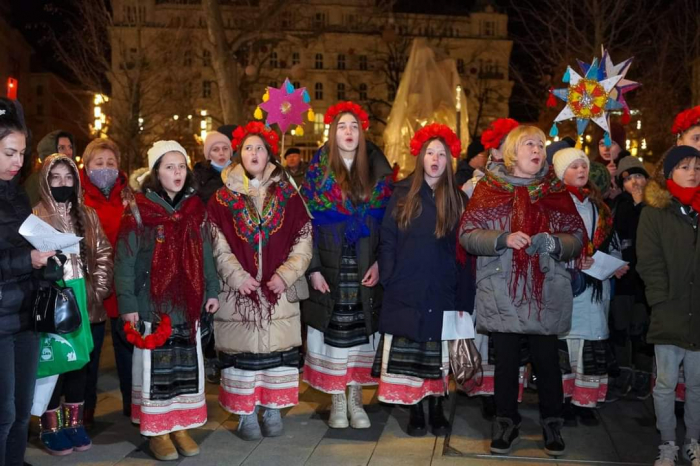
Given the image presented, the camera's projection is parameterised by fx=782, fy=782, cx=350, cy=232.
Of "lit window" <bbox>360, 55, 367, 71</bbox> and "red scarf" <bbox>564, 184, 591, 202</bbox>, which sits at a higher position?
"lit window" <bbox>360, 55, 367, 71</bbox>

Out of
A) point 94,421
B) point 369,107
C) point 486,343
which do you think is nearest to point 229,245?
point 94,421

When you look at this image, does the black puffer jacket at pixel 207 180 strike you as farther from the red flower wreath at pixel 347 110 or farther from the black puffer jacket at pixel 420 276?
the black puffer jacket at pixel 420 276

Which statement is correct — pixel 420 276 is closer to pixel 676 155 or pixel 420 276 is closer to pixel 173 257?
pixel 173 257

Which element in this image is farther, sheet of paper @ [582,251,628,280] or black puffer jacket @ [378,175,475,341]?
Answer: sheet of paper @ [582,251,628,280]

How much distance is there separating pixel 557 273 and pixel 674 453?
1379 mm

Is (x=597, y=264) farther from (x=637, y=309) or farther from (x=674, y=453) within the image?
(x=674, y=453)

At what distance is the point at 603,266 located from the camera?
6.09 metres

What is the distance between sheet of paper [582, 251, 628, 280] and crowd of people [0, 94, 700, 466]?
3.1 inches

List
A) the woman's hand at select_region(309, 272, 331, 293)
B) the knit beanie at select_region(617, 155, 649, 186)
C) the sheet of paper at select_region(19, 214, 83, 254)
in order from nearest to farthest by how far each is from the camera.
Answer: the sheet of paper at select_region(19, 214, 83, 254), the woman's hand at select_region(309, 272, 331, 293), the knit beanie at select_region(617, 155, 649, 186)

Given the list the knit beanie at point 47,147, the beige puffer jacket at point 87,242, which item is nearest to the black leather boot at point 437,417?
the beige puffer jacket at point 87,242

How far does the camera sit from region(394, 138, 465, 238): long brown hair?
5758mm

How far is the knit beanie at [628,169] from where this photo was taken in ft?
23.6

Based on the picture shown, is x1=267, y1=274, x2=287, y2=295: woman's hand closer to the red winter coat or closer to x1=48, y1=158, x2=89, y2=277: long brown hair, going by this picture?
x1=48, y1=158, x2=89, y2=277: long brown hair

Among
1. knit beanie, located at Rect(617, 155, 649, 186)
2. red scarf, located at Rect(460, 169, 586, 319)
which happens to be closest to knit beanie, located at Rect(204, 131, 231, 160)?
red scarf, located at Rect(460, 169, 586, 319)
